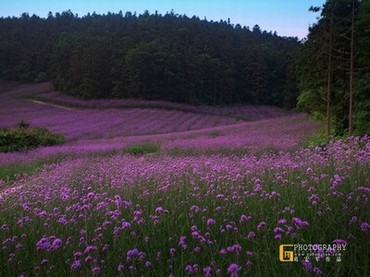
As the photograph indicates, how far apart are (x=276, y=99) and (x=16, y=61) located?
162 feet

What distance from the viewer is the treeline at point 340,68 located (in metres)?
15.8

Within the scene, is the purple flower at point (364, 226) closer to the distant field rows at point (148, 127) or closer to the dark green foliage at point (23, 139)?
the distant field rows at point (148, 127)

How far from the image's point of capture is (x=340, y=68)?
16.8 m

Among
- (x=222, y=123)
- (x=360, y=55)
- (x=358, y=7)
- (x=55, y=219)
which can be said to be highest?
(x=358, y=7)

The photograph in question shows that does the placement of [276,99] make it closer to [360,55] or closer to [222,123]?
[222,123]

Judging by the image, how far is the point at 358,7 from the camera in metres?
17.8

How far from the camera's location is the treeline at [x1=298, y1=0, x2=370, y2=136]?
15.8 metres

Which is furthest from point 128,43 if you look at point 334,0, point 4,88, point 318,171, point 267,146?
point 318,171

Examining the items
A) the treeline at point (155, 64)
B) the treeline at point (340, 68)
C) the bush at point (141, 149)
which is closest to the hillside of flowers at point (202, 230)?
the treeline at point (340, 68)

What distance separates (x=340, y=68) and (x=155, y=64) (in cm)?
3949

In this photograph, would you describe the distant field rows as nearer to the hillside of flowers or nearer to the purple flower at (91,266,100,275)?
the hillside of flowers
